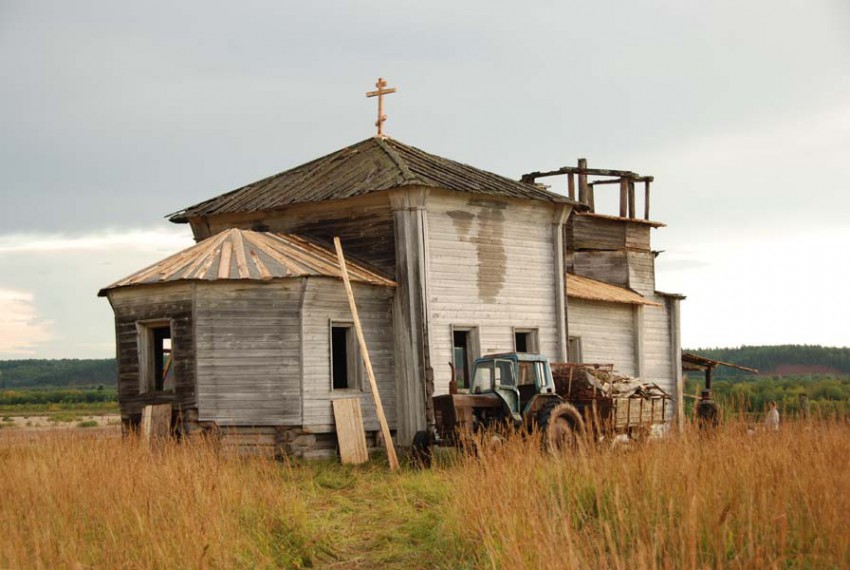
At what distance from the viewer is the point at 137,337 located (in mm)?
19172

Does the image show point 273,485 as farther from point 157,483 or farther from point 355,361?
point 355,361

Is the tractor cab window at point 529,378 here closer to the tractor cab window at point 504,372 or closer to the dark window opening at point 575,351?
the tractor cab window at point 504,372

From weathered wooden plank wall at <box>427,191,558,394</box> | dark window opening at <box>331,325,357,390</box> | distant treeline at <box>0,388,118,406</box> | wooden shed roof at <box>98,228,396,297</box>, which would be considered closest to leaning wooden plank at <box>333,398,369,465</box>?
dark window opening at <box>331,325,357,390</box>

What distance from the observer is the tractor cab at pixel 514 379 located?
16.9 metres

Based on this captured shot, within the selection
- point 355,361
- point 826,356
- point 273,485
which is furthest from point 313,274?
point 826,356

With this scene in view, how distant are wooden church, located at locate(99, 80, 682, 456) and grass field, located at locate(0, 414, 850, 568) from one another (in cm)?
577

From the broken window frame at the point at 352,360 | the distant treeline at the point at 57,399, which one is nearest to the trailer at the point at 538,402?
the broken window frame at the point at 352,360

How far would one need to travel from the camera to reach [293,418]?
18.0 metres

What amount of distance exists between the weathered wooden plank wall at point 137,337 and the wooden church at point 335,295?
0.03 m

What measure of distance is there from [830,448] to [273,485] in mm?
5888

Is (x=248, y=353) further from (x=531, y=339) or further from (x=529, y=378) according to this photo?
(x=531, y=339)

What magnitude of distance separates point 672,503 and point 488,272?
1431 centimetres

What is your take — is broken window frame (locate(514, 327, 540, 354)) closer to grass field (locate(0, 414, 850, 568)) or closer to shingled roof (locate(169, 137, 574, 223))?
shingled roof (locate(169, 137, 574, 223))

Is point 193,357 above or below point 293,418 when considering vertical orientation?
above
